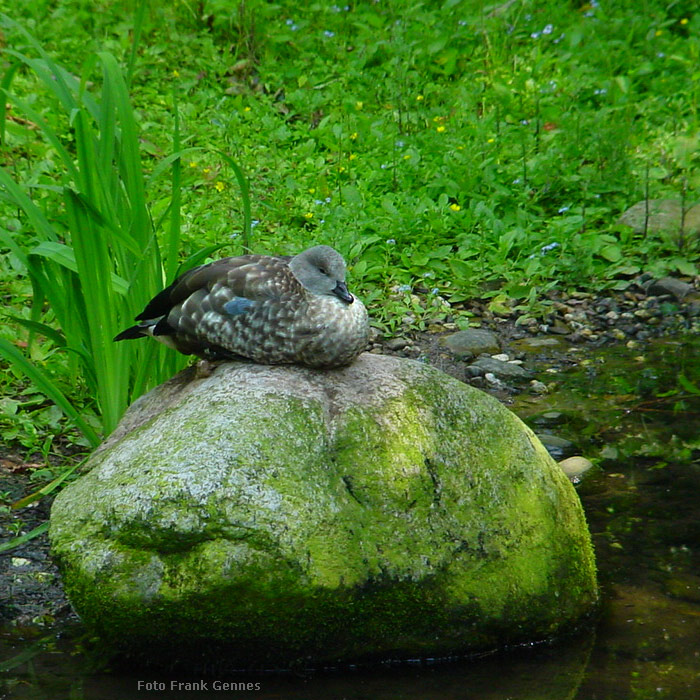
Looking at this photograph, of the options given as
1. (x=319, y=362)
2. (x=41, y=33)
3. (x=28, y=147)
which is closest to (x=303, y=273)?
(x=319, y=362)

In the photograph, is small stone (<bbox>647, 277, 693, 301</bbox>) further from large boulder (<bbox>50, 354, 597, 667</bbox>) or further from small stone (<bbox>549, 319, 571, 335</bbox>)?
large boulder (<bbox>50, 354, 597, 667</bbox>)

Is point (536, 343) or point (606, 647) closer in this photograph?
point (606, 647)

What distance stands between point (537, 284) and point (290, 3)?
4.14 metres

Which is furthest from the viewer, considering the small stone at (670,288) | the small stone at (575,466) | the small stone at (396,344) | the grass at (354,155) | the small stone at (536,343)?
the small stone at (670,288)

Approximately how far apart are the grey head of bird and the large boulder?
0.94 ft

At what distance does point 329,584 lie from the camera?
309 centimetres

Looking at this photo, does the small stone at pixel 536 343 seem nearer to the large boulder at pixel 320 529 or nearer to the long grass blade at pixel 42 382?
the large boulder at pixel 320 529

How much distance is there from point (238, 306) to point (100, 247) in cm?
63

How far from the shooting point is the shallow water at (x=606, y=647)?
312 cm

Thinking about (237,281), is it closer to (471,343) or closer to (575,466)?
(575,466)

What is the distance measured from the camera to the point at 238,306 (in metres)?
3.57

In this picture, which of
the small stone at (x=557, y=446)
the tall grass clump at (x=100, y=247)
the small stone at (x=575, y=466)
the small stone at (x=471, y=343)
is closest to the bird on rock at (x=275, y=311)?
the tall grass clump at (x=100, y=247)

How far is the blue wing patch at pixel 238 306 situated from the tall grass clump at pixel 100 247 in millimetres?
392

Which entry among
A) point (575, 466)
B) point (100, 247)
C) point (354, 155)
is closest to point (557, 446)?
point (575, 466)
